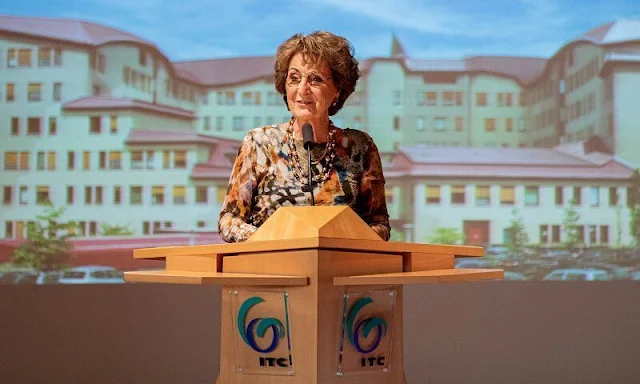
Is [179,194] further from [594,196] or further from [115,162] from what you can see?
[594,196]

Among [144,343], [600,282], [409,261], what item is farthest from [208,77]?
[409,261]

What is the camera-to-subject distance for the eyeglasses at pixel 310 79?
6.28 ft

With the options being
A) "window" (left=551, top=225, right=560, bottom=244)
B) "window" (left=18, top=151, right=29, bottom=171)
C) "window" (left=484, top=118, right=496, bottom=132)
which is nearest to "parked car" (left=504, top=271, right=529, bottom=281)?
"window" (left=551, top=225, right=560, bottom=244)

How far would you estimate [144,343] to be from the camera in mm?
4234

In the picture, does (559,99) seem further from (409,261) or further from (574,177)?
(409,261)

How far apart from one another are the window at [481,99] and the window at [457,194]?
18.5 inches

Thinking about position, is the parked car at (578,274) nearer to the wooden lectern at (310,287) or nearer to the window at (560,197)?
the window at (560,197)

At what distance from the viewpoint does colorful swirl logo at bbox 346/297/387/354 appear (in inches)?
65.6

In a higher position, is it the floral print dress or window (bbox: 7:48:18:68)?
window (bbox: 7:48:18:68)

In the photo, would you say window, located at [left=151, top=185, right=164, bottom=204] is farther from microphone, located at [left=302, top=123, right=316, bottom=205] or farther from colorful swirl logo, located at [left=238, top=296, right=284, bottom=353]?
colorful swirl logo, located at [left=238, top=296, right=284, bottom=353]

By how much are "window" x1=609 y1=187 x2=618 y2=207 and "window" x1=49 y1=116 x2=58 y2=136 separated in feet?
9.90

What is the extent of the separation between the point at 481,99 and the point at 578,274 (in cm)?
109

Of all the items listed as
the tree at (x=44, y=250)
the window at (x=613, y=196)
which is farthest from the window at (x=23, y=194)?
the window at (x=613, y=196)

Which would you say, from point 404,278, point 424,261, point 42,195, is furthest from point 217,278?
point 42,195
